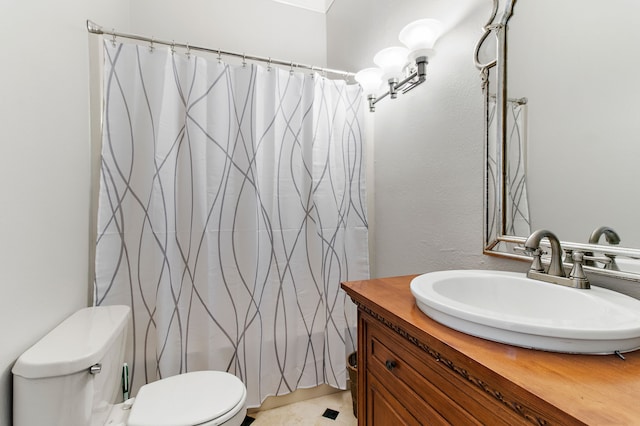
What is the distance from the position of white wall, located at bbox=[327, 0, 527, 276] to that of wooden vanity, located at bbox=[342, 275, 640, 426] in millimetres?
431

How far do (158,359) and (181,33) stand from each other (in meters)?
2.05

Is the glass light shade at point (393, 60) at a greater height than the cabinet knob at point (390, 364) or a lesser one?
greater

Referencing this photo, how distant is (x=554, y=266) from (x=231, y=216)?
1.33 m

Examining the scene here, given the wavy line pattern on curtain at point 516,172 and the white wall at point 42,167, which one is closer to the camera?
the white wall at point 42,167

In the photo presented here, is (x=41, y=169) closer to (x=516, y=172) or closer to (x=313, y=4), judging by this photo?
(x=516, y=172)

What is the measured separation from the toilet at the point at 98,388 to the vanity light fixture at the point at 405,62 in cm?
151

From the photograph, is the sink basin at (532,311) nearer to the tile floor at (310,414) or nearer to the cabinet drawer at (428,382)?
the cabinet drawer at (428,382)

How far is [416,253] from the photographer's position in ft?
4.53

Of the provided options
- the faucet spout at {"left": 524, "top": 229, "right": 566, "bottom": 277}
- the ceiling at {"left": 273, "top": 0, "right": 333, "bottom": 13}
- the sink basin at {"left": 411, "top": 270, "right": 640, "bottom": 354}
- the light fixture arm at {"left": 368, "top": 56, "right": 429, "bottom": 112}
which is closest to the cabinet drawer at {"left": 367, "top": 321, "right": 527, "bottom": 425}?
the sink basin at {"left": 411, "top": 270, "right": 640, "bottom": 354}

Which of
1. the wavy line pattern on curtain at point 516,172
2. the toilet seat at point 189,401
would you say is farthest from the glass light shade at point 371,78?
the toilet seat at point 189,401

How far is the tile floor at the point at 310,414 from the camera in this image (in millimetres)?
1536

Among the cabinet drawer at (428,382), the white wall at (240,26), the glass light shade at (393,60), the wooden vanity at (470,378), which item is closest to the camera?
the wooden vanity at (470,378)

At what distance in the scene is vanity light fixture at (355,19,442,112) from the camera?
1137mm

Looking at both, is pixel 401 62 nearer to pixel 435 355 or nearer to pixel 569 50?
pixel 569 50
